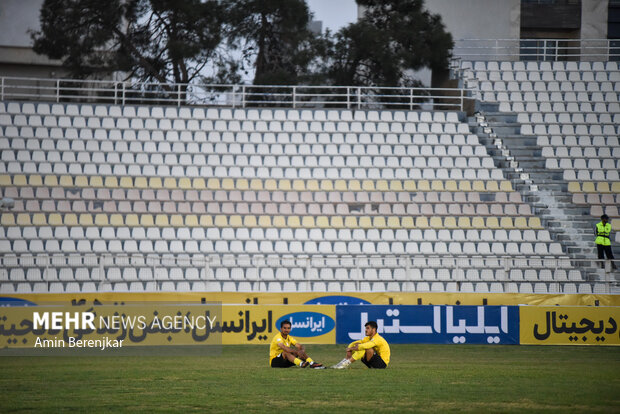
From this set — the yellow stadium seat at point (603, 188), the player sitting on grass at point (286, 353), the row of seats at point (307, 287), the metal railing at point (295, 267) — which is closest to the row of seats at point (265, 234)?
the metal railing at point (295, 267)

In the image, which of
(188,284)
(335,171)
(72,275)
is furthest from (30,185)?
(335,171)

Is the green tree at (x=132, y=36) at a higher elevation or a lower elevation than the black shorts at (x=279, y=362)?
higher

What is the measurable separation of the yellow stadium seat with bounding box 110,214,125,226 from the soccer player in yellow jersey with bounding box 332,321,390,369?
10043 millimetres

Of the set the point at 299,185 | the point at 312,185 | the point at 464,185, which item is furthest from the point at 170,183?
the point at 464,185

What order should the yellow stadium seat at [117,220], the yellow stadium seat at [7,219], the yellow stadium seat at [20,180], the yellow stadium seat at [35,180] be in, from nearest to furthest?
the yellow stadium seat at [7,219] < the yellow stadium seat at [117,220] < the yellow stadium seat at [20,180] < the yellow stadium seat at [35,180]

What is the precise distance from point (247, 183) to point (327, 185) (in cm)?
220

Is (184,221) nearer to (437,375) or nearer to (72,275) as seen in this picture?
(72,275)

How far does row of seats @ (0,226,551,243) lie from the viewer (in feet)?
73.5

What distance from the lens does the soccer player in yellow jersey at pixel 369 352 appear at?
14.6m

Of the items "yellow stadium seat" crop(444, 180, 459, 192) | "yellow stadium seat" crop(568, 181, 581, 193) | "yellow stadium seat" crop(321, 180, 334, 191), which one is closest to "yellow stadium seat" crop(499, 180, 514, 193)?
"yellow stadium seat" crop(444, 180, 459, 192)

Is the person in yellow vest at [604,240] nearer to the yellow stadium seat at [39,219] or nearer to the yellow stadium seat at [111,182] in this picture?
the yellow stadium seat at [111,182]

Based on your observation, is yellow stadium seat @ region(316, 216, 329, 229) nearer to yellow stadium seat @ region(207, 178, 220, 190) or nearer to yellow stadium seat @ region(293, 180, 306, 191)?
yellow stadium seat @ region(293, 180, 306, 191)

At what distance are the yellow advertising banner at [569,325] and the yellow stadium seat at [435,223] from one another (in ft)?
14.8

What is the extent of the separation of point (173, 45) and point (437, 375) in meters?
19.6
